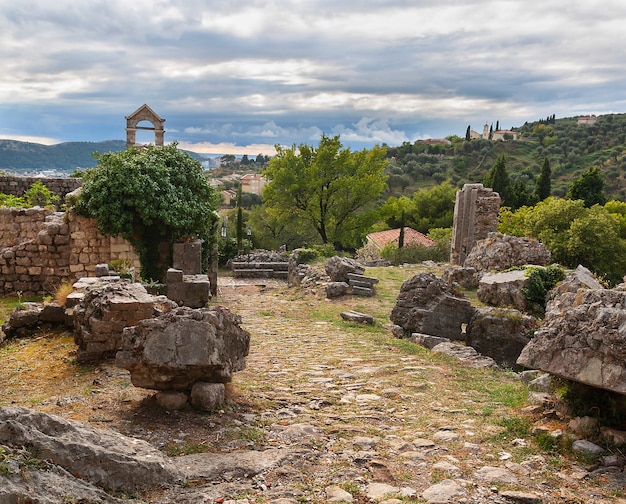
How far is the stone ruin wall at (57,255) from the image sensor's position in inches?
511

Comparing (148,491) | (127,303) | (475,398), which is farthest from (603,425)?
(127,303)

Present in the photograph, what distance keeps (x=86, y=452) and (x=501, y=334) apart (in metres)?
8.80

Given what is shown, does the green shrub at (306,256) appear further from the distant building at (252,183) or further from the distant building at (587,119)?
the distant building at (587,119)

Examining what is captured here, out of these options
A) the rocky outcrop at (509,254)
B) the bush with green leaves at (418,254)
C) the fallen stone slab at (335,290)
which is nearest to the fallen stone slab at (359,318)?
the fallen stone slab at (335,290)

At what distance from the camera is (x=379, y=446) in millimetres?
5223

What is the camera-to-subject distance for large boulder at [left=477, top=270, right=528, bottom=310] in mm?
14852

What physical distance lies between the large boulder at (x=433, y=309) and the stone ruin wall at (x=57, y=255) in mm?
6896

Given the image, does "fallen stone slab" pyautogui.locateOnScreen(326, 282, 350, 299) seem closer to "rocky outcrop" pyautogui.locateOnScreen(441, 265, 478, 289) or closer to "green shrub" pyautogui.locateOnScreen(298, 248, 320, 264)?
"rocky outcrop" pyautogui.locateOnScreen(441, 265, 478, 289)

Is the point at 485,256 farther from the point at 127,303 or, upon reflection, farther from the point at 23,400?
the point at 23,400

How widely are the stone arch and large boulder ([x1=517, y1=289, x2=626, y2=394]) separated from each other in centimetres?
1790

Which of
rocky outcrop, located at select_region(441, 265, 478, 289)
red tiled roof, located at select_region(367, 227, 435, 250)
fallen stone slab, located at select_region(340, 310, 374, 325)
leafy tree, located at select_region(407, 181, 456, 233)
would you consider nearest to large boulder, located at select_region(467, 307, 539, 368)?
fallen stone slab, located at select_region(340, 310, 374, 325)

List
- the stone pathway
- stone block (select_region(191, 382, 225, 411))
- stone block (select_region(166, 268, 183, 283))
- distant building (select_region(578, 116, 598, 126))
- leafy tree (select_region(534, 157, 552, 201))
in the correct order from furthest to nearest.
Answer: distant building (select_region(578, 116, 598, 126))
leafy tree (select_region(534, 157, 552, 201))
stone block (select_region(166, 268, 183, 283))
stone block (select_region(191, 382, 225, 411))
the stone pathway

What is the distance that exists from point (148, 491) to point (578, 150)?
76503 millimetres

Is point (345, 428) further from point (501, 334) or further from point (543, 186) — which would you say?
→ point (543, 186)
